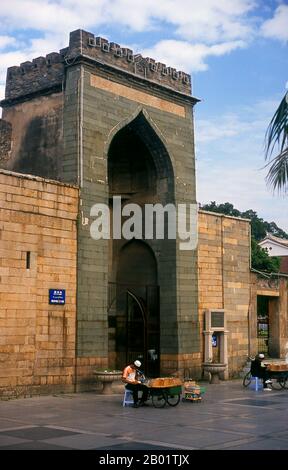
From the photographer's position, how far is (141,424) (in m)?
12.8

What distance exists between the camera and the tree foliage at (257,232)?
46750 millimetres

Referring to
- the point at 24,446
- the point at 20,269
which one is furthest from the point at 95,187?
the point at 24,446

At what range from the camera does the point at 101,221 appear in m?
20.1

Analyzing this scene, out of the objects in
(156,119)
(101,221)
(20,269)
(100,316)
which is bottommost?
(100,316)

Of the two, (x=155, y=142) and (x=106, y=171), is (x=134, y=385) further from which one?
(x=155, y=142)

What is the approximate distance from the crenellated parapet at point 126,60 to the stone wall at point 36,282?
4746 mm

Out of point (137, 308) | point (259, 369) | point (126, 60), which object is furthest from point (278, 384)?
point (126, 60)

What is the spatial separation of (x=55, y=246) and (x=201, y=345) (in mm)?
7554

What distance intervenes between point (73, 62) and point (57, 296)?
25.0ft

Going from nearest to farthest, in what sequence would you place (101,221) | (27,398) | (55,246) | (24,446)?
(24,446)
(27,398)
(55,246)
(101,221)

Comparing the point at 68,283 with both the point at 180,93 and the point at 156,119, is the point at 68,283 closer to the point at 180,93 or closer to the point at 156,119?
the point at 156,119

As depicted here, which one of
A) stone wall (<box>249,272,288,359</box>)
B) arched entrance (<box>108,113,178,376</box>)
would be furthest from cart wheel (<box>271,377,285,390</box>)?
stone wall (<box>249,272,288,359</box>)

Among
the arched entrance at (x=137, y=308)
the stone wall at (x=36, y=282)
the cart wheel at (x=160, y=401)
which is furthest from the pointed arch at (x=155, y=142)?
the cart wheel at (x=160, y=401)

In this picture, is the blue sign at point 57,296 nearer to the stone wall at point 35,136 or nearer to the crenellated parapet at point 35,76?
the stone wall at point 35,136
